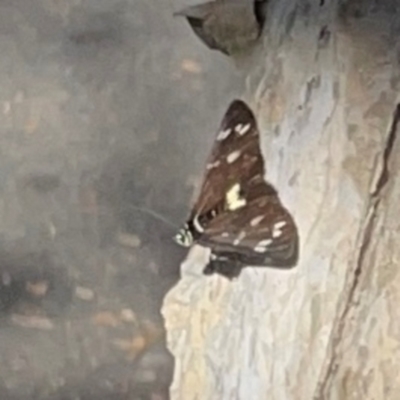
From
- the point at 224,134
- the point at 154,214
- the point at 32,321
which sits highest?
the point at 224,134

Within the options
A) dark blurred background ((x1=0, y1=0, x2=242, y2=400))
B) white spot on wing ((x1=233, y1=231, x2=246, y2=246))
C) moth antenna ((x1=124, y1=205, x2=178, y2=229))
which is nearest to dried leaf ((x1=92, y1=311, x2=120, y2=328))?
dark blurred background ((x1=0, y1=0, x2=242, y2=400))

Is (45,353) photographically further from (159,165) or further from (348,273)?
(348,273)

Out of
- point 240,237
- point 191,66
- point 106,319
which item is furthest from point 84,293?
point 240,237

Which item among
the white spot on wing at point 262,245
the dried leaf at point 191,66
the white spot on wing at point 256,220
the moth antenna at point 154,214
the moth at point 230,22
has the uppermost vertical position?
the moth at point 230,22

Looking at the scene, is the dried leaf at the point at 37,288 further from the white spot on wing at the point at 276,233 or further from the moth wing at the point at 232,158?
the white spot on wing at the point at 276,233

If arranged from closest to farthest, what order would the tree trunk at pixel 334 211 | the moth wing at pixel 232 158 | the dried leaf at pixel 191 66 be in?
the tree trunk at pixel 334 211 < the moth wing at pixel 232 158 < the dried leaf at pixel 191 66

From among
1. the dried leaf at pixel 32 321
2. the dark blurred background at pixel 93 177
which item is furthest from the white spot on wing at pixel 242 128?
the dried leaf at pixel 32 321

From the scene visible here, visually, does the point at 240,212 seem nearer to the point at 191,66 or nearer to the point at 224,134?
the point at 224,134
